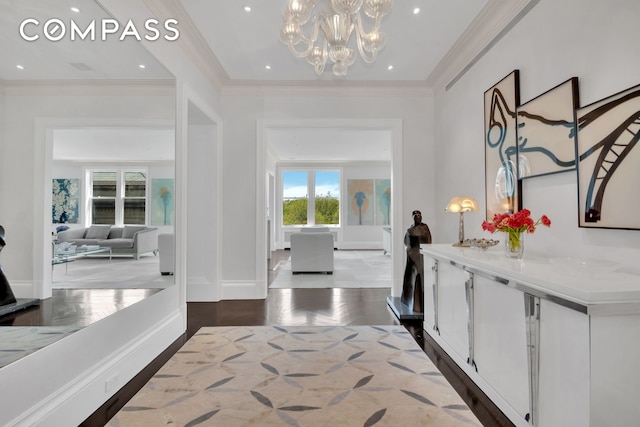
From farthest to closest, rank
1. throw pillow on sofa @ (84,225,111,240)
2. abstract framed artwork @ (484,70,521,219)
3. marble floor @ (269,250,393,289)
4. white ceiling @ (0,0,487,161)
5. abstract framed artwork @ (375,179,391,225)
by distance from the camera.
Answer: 1. abstract framed artwork @ (375,179,391,225)
2. marble floor @ (269,250,393,289)
3. abstract framed artwork @ (484,70,521,219)
4. throw pillow on sofa @ (84,225,111,240)
5. white ceiling @ (0,0,487,161)

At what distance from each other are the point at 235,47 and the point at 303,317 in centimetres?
310

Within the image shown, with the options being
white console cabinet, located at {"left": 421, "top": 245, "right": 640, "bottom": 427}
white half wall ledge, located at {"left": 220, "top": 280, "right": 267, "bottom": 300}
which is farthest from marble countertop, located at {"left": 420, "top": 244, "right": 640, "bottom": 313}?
white half wall ledge, located at {"left": 220, "top": 280, "right": 267, "bottom": 300}

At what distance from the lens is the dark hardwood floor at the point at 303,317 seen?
6.45ft

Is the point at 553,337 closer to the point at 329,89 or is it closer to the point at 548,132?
the point at 548,132

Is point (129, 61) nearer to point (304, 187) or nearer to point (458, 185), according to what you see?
point (458, 185)

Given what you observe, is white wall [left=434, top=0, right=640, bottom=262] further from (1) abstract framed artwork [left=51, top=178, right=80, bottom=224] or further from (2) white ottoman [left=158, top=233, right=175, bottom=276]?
(1) abstract framed artwork [left=51, top=178, right=80, bottom=224]

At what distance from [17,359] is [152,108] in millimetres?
1914

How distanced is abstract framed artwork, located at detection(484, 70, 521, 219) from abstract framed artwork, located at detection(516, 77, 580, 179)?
12 centimetres

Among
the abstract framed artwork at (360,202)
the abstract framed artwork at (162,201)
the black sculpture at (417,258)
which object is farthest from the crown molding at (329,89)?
the abstract framed artwork at (360,202)

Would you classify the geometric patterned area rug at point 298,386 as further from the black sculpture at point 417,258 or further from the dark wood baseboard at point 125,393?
the black sculpture at point 417,258

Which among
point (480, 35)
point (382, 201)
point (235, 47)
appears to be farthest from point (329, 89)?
point (382, 201)

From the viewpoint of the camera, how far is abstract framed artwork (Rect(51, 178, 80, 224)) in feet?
6.15

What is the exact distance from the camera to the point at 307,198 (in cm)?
1103

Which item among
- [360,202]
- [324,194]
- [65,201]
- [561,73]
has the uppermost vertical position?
[561,73]
